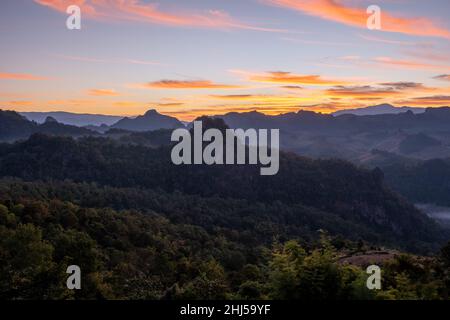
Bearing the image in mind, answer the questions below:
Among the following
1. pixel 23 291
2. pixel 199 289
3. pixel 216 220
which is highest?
pixel 199 289

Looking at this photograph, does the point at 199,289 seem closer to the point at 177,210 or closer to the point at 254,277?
the point at 254,277

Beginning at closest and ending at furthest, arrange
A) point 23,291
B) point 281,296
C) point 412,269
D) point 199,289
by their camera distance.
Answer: point 281,296, point 199,289, point 412,269, point 23,291

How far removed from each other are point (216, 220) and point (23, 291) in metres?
105

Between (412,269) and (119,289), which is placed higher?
(412,269)

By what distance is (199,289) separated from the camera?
17.0m

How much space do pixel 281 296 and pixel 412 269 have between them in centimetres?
823

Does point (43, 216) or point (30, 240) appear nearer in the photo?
point (30, 240)
